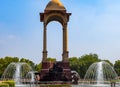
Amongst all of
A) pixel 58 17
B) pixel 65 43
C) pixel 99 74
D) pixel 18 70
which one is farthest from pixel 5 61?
pixel 65 43

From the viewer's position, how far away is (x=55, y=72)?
3775cm

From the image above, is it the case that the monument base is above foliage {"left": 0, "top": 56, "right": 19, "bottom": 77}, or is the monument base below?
below

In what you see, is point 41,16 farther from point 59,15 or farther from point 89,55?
point 89,55

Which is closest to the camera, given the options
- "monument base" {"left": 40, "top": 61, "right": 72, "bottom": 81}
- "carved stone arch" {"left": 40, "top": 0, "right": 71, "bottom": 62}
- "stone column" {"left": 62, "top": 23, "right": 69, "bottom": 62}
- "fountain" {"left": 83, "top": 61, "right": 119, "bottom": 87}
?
"monument base" {"left": 40, "top": 61, "right": 72, "bottom": 81}

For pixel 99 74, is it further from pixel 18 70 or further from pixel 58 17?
pixel 18 70

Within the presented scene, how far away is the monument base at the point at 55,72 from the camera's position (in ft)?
124

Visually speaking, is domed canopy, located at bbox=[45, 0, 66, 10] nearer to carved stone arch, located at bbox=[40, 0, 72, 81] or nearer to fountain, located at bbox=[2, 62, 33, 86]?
carved stone arch, located at bbox=[40, 0, 72, 81]

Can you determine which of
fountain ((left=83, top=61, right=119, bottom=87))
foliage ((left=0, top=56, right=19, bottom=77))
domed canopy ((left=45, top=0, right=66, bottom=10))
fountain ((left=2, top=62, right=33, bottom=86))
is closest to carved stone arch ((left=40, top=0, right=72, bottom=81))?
domed canopy ((left=45, top=0, right=66, bottom=10))

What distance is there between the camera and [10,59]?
85688 millimetres

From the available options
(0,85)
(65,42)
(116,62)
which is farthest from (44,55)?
(116,62)

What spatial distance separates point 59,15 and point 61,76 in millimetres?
7864

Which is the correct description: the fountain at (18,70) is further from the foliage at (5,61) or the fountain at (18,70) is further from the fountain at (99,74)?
the foliage at (5,61)

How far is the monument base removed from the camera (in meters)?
37.7

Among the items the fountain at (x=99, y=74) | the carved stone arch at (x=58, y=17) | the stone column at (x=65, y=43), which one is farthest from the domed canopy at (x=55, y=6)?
the fountain at (x=99, y=74)
